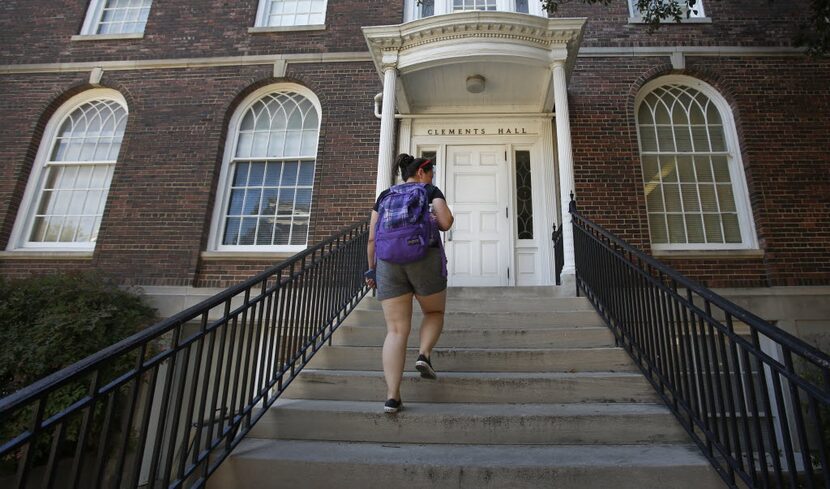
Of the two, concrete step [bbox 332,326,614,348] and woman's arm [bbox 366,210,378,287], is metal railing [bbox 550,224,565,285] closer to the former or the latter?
concrete step [bbox 332,326,614,348]

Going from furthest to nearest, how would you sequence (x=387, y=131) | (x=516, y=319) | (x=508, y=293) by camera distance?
(x=387, y=131) < (x=508, y=293) < (x=516, y=319)

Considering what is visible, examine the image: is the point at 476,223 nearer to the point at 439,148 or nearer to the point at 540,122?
the point at 439,148

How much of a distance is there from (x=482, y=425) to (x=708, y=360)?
1307 millimetres

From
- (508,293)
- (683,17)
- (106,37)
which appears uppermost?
(683,17)

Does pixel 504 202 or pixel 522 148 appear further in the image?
pixel 522 148

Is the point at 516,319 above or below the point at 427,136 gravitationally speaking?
below

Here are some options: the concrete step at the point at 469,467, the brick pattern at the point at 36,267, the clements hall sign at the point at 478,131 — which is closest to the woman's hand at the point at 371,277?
the concrete step at the point at 469,467

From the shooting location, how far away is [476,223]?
6.84 metres

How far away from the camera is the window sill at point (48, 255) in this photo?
22.5ft

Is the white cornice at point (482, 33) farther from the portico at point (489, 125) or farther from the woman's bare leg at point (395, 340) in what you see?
the woman's bare leg at point (395, 340)

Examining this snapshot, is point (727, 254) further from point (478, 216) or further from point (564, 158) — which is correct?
point (478, 216)

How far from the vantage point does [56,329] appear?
461 cm

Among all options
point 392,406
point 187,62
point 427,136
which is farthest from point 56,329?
point 427,136

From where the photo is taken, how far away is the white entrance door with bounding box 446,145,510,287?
6.62 meters
